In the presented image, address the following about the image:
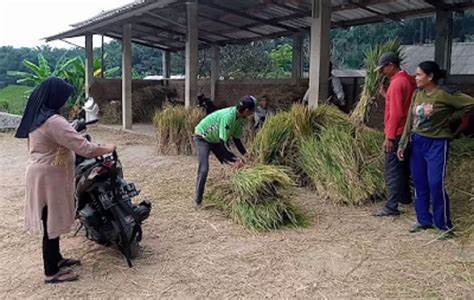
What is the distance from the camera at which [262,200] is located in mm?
4559

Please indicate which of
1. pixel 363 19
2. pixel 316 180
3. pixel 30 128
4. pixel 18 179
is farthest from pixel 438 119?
pixel 363 19

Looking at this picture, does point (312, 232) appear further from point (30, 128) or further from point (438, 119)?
point (30, 128)

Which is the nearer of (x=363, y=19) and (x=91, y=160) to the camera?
(x=91, y=160)

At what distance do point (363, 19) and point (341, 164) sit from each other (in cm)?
618

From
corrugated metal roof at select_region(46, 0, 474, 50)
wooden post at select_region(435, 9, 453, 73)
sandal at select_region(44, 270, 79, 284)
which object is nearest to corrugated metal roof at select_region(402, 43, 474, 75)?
Result: wooden post at select_region(435, 9, 453, 73)

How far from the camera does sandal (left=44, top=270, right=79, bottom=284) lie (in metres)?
3.32

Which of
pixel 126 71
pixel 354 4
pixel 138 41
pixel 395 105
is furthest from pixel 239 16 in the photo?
pixel 395 105

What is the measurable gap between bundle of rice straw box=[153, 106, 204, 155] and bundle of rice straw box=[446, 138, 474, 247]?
14.9 feet

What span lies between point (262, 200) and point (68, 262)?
1.86m

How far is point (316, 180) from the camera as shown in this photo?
18.1 ft

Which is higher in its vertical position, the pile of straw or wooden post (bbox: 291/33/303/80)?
wooden post (bbox: 291/33/303/80)

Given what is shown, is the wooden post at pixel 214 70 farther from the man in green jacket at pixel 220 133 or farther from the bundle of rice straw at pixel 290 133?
the man in green jacket at pixel 220 133

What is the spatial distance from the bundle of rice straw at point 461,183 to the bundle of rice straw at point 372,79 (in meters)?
0.99

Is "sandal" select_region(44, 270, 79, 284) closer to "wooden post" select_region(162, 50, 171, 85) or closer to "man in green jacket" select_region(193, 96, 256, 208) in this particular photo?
"man in green jacket" select_region(193, 96, 256, 208)
